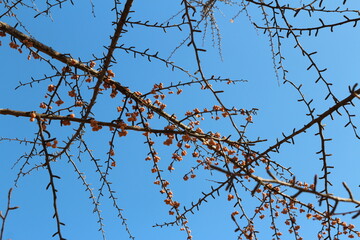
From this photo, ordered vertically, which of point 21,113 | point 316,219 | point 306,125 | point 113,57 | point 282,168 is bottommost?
point 306,125

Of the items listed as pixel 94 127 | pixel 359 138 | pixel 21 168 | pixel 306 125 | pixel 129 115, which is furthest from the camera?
pixel 21 168

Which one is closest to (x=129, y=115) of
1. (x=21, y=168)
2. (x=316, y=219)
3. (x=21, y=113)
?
(x=21, y=113)

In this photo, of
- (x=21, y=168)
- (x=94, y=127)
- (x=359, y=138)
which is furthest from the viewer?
(x=21, y=168)

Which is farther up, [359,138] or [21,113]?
[21,113]

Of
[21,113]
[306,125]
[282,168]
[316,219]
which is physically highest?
[21,113]

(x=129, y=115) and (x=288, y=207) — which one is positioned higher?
(x=129, y=115)

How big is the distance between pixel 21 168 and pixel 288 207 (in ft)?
7.86

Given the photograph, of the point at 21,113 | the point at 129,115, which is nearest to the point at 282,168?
the point at 129,115

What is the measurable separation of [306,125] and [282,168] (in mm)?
1686

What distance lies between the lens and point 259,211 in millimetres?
3199

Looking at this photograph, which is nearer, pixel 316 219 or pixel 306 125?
pixel 306 125

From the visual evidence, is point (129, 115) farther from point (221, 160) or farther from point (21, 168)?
point (21, 168)

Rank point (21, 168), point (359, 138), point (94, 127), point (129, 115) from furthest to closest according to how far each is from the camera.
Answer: point (21, 168)
point (129, 115)
point (94, 127)
point (359, 138)

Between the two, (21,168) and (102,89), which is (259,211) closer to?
(102,89)
